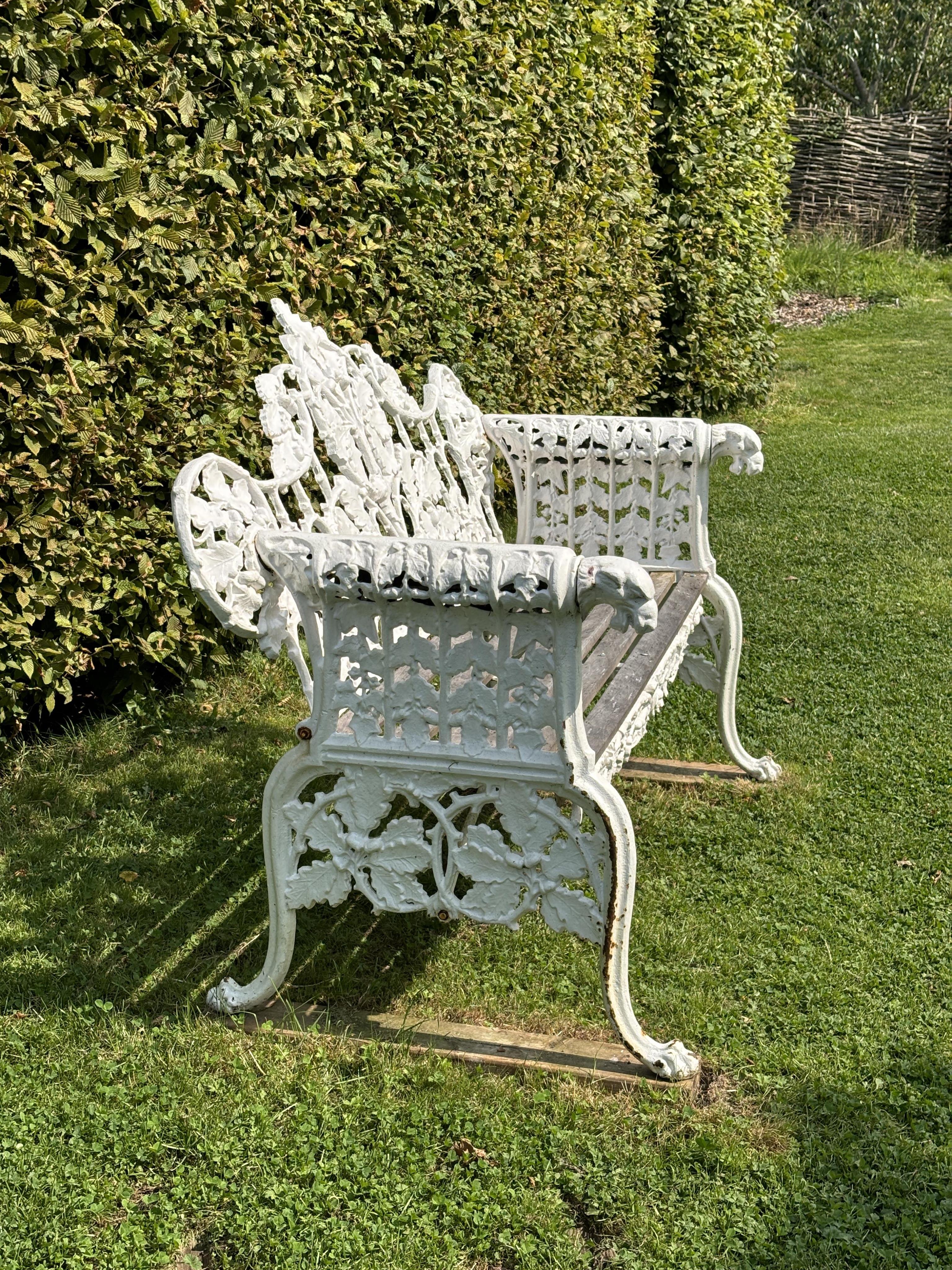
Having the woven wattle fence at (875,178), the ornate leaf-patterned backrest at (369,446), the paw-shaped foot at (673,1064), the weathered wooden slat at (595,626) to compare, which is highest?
the ornate leaf-patterned backrest at (369,446)

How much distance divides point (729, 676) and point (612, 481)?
29.3 inches

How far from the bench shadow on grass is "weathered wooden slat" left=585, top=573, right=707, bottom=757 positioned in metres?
0.75

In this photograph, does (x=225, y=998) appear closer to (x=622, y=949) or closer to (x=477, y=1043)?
(x=477, y=1043)

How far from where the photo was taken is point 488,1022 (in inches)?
109

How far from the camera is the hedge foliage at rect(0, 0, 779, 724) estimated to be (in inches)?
138

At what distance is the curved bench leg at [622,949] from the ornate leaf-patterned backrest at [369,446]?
986 mm

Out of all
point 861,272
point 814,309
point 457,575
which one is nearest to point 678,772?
point 457,575

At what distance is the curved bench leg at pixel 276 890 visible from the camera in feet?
8.21

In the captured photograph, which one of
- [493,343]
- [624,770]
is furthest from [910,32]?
[624,770]

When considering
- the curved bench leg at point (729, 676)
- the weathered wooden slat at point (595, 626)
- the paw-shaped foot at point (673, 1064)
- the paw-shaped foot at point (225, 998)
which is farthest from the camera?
the curved bench leg at point (729, 676)

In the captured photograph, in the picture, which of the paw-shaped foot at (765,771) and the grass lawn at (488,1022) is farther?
the paw-shaped foot at (765,771)

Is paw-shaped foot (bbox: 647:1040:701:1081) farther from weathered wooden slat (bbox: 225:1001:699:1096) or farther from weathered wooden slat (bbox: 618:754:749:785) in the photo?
weathered wooden slat (bbox: 618:754:749:785)

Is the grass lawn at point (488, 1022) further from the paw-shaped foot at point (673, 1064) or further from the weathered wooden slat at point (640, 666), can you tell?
the weathered wooden slat at point (640, 666)

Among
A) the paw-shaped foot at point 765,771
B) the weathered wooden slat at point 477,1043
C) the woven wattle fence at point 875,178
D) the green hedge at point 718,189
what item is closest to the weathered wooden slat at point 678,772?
the paw-shaped foot at point 765,771
